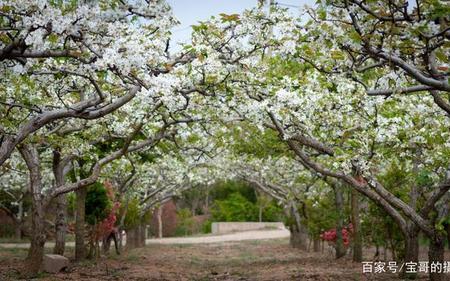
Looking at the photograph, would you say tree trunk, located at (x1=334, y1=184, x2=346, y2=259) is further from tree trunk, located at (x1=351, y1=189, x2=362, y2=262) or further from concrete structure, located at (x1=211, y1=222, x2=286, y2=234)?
concrete structure, located at (x1=211, y1=222, x2=286, y2=234)

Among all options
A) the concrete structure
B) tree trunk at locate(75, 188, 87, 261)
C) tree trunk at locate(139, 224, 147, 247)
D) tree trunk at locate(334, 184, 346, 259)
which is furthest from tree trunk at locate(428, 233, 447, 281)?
the concrete structure

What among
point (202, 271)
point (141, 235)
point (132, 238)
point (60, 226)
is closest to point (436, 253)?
point (202, 271)

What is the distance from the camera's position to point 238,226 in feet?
128

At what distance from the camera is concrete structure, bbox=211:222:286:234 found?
3825cm

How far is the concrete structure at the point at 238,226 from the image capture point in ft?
125

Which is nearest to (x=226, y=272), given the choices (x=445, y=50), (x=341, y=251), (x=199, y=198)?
(x=341, y=251)

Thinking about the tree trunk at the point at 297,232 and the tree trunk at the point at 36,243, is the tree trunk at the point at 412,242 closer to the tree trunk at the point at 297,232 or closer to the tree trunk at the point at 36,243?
the tree trunk at the point at 36,243

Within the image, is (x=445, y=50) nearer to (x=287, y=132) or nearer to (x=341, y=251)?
(x=287, y=132)

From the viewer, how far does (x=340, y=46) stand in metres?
7.33

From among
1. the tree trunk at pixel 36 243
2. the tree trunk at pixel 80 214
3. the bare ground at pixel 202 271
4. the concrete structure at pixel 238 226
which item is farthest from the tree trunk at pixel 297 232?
the concrete structure at pixel 238 226

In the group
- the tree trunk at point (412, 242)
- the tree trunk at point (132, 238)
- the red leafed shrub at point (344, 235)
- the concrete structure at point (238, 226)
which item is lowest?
the concrete structure at point (238, 226)

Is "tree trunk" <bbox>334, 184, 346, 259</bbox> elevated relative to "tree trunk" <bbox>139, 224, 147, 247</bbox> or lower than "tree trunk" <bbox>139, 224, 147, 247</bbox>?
elevated

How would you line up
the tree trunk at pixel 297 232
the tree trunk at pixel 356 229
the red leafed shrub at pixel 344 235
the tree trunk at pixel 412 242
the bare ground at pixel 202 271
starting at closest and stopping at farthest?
the tree trunk at pixel 412 242 → the bare ground at pixel 202 271 → the tree trunk at pixel 356 229 → the red leafed shrub at pixel 344 235 → the tree trunk at pixel 297 232

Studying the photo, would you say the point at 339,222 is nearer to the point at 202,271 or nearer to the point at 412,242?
the point at 202,271
